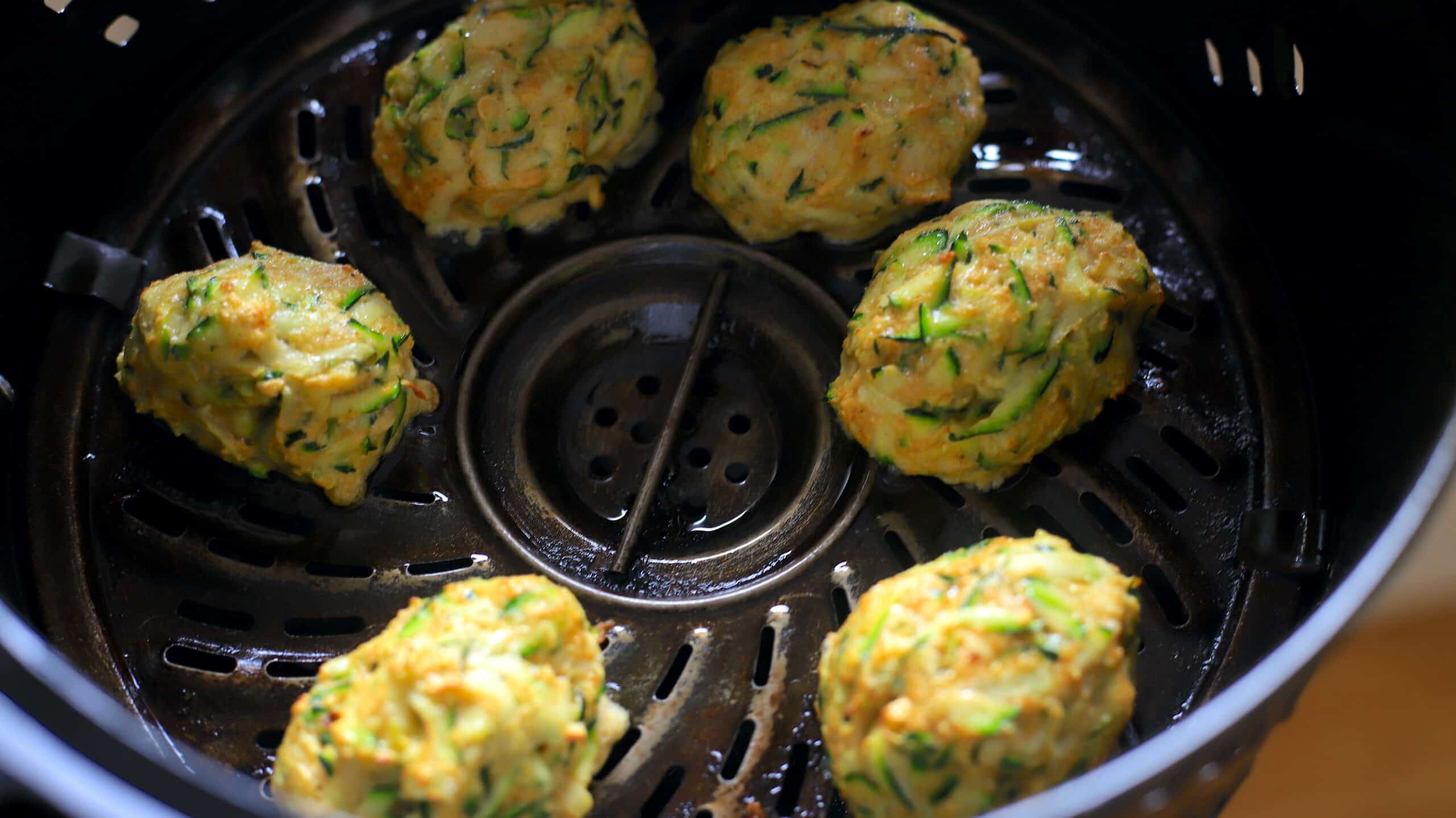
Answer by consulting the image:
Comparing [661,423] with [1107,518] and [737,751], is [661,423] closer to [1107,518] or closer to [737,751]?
[737,751]

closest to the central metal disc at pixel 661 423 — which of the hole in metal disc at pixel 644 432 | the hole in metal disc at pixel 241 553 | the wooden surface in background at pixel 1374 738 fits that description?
the hole in metal disc at pixel 644 432

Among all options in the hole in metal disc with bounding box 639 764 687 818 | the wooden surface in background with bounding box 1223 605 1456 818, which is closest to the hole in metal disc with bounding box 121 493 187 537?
the hole in metal disc with bounding box 639 764 687 818

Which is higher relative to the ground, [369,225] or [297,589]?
[369,225]

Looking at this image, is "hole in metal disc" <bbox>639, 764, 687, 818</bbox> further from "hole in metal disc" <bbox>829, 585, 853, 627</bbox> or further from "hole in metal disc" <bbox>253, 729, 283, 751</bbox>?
"hole in metal disc" <bbox>253, 729, 283, 751</bbox>

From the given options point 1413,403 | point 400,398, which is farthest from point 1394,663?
point 400,398

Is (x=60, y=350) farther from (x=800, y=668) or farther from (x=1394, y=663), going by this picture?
(x=1394, y=663)

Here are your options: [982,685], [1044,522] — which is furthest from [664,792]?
[1044,522]
